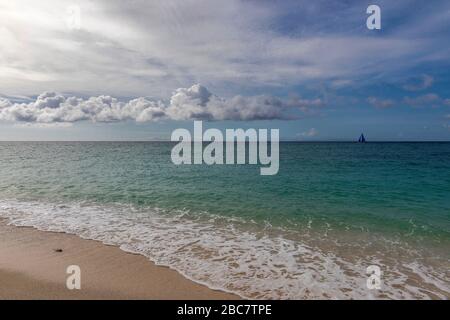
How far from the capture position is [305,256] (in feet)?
28.9

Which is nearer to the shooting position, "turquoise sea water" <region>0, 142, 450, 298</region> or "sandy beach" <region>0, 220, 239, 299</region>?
"sandy beach" <region>0, 220, 239, 299</region>

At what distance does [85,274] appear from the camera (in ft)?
23.9

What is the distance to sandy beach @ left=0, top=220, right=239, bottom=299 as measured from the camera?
6.32 meters

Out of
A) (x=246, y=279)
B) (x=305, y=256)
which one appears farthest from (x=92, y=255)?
(x=305, y=256)

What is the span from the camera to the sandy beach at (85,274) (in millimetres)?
6324

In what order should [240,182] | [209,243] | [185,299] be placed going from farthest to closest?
[240,182]
[209,243]
[185,299]

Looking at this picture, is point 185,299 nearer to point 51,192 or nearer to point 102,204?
point 102,204

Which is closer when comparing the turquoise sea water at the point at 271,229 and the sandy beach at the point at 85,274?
the sandy beach at the point at 85,274

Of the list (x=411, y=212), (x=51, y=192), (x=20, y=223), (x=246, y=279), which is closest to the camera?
(x=246, y=279)

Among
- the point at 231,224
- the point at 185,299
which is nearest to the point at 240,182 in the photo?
the point at 231,224

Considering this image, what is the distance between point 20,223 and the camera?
12.0 m

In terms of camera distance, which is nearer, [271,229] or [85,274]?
[85,274]
